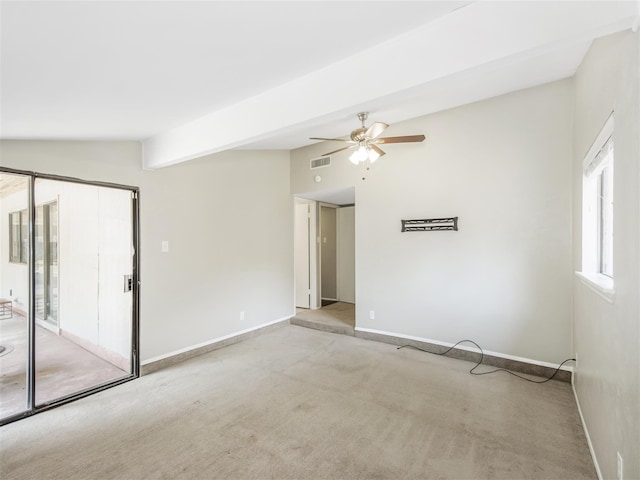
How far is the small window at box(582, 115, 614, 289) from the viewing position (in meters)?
2.07

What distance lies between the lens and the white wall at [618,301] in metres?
1.27

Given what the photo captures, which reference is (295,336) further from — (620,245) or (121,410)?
(620,245)

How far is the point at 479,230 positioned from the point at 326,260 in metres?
3.79

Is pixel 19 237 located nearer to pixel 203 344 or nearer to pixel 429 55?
pixel 203 344

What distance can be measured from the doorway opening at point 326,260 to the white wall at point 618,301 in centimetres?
297

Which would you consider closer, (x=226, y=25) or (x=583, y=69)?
(x=226, y=25)

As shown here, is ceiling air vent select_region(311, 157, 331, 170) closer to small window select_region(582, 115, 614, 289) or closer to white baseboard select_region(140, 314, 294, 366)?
white baseboard select_region(140, 314, 294, 366)

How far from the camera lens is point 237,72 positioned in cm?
191

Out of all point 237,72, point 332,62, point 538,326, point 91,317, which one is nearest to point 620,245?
point 332,62

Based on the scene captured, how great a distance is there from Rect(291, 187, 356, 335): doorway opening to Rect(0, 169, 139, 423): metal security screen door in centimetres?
268

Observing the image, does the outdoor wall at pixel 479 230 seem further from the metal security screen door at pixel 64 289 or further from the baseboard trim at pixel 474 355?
the metal security screen door at pixel 64 289

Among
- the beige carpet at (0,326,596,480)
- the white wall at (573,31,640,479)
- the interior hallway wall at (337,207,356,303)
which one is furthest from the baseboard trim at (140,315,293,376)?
the white wall at (573,31,640,479)

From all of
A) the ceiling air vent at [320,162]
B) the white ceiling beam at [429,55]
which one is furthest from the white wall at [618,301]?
the ceiling air vent at [320,162]

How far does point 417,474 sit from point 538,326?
2.25 meters
